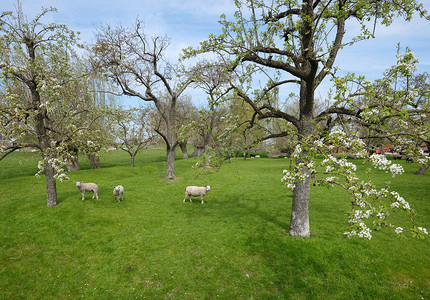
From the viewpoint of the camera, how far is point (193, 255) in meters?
10.7

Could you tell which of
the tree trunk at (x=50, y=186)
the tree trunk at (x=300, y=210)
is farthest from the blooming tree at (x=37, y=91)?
the tree trunk at (x=300, y=210)

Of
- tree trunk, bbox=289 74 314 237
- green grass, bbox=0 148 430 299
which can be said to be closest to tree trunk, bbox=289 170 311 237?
tree trunk, bbox=289 74 314 237

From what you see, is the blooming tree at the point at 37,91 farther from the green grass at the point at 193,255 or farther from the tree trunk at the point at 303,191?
the tree trunk at the point at 303,191

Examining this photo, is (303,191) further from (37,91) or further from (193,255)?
(37,91)

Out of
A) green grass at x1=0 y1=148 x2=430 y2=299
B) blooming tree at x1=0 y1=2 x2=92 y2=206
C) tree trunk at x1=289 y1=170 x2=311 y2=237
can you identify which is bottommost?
green grass at x1=0 y1=148 x2=430 y2=299

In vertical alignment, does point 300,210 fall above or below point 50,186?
below


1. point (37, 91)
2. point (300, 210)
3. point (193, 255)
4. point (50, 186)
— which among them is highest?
point (37, 91)

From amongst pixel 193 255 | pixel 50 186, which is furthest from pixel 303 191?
pixel 50 186

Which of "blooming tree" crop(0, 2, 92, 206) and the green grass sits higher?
"blooming tree" crop(0, 2, 92, 206)

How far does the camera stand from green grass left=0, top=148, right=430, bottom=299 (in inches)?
336

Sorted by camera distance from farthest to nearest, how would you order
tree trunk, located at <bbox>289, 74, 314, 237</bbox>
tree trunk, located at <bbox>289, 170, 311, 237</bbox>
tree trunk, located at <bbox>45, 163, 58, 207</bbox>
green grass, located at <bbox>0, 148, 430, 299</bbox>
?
1. tree trunk, located at <bbox>45, 163, 58, 207</bbox>
2. tree trunk, located at <bbox>289, 170, 311, 237</bbox>
3. tree trunk, located at <bbox>289, 74, 314, 237</bbox>
4. green grass, located at <bbox>0, 148, 430, 299</bbox>

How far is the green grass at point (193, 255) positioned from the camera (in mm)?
8547

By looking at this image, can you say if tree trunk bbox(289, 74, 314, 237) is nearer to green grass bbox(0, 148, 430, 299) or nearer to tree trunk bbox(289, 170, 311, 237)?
tree trunk bbox(289, 170, 311, 237)

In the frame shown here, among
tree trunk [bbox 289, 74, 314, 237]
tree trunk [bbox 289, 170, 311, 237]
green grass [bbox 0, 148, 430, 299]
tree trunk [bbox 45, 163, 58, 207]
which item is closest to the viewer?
green grass [bbox 0, 148, 430, 299]
